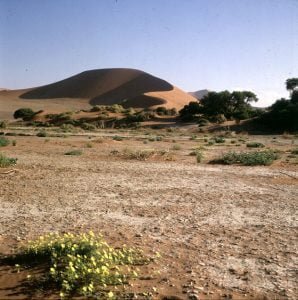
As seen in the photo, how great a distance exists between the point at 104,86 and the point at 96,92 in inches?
189

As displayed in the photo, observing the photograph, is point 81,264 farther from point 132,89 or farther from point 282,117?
point 132,89

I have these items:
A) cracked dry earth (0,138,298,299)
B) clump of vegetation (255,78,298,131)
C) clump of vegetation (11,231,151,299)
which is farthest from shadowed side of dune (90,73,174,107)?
clump of vegetation (11,231,151,299)

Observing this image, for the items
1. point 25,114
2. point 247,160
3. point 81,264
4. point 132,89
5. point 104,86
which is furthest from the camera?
point 104,86

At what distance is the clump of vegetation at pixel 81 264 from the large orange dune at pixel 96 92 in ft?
252

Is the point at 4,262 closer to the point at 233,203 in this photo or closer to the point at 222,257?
the point at 222,257

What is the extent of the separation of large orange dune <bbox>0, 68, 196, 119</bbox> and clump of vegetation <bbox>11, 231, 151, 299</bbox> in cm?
7687

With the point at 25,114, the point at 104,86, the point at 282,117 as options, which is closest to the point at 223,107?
the point at 282,117

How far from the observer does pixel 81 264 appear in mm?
4867

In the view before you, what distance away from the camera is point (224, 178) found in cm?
1267

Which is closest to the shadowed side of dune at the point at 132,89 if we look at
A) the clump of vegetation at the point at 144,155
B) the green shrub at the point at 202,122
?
the green shrub at the point at 202,122

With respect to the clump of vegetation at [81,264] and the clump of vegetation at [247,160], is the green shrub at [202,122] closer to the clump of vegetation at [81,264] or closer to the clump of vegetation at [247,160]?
the clump of vegetation at [247,160]

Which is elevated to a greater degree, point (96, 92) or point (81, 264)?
point (96, 92)

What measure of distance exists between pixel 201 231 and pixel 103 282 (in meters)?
2.73

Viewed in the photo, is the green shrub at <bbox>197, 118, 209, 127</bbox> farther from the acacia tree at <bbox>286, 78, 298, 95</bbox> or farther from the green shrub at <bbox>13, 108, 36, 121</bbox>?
the green shrub at <bbox>13, 108, 36, 121</bbox>
